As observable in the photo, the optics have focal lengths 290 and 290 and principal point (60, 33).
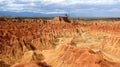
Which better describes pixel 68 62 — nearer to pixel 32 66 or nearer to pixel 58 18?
pixel 32 66

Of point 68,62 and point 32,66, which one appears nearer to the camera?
point 32,66

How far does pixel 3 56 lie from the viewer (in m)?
64.2

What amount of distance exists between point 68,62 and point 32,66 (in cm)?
1477

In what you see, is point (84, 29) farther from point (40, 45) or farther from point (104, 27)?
point (40, 45)

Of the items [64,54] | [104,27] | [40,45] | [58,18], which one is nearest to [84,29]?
[104,27]

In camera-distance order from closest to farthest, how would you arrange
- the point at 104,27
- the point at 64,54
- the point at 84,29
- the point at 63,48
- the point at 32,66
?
the point at 32,66
the point at 64,54
the point at 63,48
the point at 104,27
the point at 84,29

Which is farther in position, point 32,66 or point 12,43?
point 12,43

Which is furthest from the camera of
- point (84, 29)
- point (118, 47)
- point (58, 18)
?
point (58, 18)

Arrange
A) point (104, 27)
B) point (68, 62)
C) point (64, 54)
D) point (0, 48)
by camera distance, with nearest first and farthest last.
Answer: point (68, 62)
point (64, 54)
point (0, 48)
point (104, 27)

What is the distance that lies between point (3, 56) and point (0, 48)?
316 centimetres

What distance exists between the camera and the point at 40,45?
79750mm

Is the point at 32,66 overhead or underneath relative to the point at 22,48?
overhead

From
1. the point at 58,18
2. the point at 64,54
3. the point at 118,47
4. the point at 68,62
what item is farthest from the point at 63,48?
the point at 58,18

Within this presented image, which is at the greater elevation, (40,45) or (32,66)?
(32,66)
